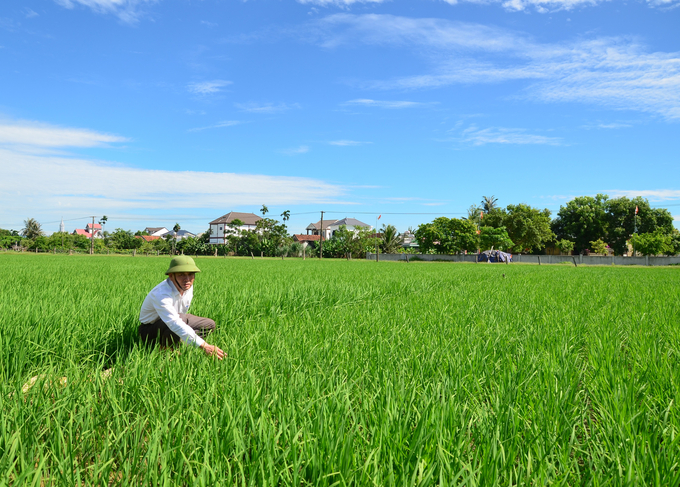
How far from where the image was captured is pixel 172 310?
351 cm

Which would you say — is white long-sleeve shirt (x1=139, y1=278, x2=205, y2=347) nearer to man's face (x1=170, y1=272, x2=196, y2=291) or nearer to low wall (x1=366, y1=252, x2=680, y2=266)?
man's face (x1=170, y1=272, x2=196, y2=291)

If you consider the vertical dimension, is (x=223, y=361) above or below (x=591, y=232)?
below

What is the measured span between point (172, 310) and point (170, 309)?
2 cm

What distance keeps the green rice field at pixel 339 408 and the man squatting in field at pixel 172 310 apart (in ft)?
0.48

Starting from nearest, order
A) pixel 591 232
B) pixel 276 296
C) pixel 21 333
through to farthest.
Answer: pixel 21 333, pixel 276 296, pixel 591 232

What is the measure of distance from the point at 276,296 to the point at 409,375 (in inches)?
177

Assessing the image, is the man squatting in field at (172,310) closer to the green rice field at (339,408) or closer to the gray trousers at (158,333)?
the gray trousers at (158,333)

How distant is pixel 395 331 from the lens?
13.8 ft

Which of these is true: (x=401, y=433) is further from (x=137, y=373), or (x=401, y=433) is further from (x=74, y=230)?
(x=74, y=230)

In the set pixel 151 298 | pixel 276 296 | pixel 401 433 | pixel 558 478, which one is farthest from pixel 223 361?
pixel 276 296

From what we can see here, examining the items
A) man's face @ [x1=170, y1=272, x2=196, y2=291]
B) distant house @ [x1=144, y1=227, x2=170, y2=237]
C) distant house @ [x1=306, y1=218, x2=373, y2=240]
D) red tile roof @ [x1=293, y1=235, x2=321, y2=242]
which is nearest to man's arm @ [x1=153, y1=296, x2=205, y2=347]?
man's face @ [x1=170, y1=272, x2=196, y2=291]

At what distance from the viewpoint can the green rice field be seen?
164cm

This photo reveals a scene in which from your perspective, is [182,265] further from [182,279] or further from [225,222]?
[225,222]

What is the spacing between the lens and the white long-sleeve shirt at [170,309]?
3375 millimetres
